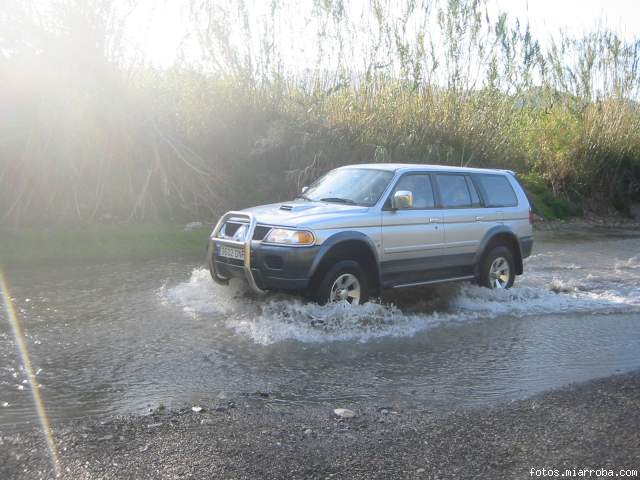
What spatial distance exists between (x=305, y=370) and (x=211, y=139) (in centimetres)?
1140

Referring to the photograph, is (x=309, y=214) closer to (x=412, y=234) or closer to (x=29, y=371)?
(x=412, y=234)

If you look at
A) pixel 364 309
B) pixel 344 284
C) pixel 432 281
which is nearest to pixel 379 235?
pixel 344 284

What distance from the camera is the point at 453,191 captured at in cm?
954

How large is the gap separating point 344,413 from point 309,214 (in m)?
3.21

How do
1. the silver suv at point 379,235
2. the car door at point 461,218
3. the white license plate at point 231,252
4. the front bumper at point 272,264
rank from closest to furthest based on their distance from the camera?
1. the front bumper at point 272,264
2. the silver suv at point 379,235
3. the white license plate at point 231,252
4. the car door at point 461,218

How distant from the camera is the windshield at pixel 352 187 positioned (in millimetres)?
8680

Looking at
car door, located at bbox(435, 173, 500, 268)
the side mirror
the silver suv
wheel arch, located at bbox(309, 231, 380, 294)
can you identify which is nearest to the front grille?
the silver suv

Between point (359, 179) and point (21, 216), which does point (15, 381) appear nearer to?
point (359, 179)

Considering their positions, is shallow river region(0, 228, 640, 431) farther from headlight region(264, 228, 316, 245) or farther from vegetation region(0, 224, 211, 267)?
vegetation region(0, 224, 211, 267)

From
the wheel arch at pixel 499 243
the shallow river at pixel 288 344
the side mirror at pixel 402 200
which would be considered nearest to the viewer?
the shallow river at pixel 288 344

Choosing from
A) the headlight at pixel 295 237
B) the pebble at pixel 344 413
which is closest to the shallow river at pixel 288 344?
the pebble at pixel 344 413

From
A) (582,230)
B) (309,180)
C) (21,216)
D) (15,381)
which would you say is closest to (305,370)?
(15,381)

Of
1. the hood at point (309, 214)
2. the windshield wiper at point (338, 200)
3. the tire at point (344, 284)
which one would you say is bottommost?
the tire at point (344, 284)

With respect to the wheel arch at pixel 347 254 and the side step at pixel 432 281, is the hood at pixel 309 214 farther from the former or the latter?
the side step at pixel 432 281
